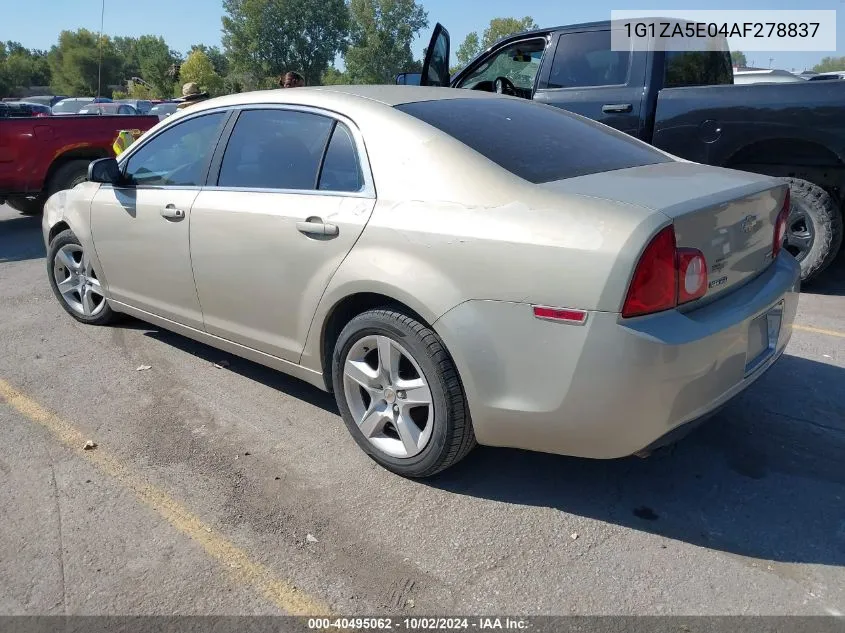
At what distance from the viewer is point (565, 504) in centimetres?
293

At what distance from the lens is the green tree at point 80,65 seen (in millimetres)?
83250

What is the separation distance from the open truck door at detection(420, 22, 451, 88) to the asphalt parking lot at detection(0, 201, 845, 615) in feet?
13.0

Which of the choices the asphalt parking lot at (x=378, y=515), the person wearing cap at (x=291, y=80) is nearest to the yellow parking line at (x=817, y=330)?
the asphalt parking lot at (x=378, y=515)

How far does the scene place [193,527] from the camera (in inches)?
111

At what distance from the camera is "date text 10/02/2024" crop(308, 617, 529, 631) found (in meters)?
2.28

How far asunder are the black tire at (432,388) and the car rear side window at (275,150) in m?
0.79

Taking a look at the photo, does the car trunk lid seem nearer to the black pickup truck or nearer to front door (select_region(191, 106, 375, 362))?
front door (select_region(191, 106, 375, 362))

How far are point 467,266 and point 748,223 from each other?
1.17m

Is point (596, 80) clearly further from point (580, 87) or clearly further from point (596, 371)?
point (596, 371)

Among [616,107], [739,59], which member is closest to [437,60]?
[616,107]

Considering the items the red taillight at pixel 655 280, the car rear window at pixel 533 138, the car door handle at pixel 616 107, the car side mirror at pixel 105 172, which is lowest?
the red taillight at pixel 655 280

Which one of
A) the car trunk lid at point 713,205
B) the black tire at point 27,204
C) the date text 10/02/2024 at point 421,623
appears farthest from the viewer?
the black tire at point 27,204

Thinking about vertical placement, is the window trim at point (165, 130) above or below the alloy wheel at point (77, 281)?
above

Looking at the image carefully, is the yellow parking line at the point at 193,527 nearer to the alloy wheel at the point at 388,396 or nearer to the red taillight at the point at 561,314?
the alloy wheel at the point at 388,396
